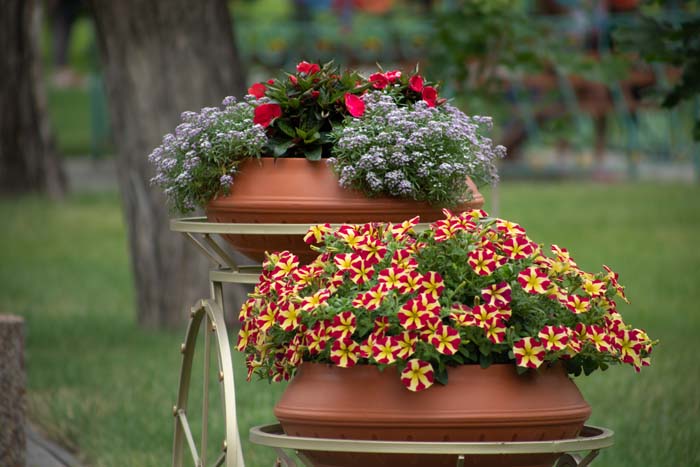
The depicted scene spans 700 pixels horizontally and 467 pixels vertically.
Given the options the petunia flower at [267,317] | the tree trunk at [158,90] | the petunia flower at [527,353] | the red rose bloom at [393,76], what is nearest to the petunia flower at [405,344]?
the petunia flower at [527,353]

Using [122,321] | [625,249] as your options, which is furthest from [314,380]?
[625,249]

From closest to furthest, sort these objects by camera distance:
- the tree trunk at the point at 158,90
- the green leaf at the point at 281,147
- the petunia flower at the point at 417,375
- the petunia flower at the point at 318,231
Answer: the petunia flower at the point at 417,375
the petunia flower at the point at 318,231
the green leaf at the point at 281,147
the tree trunk at the point at 158,90

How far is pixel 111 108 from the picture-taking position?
8258 mm

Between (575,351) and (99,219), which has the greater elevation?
(575,351)

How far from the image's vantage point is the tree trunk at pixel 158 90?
7887 millimetres

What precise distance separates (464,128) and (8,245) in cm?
1098

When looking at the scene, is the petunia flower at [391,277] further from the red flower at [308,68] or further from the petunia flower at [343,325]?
the red flower at [308,68]

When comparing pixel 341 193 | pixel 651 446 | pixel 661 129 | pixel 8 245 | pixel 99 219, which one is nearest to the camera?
pixel 341 193

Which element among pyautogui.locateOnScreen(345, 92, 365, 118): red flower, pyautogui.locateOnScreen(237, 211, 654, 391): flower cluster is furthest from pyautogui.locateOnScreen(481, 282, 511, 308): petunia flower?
pyautogui.locateOnScreen(345, 92, 365, 118): red flower

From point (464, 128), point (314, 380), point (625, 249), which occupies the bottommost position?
point (625, 249)

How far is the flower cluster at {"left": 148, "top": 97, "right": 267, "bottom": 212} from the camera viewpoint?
11.1 feet

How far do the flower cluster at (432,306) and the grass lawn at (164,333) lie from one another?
80.0 inches

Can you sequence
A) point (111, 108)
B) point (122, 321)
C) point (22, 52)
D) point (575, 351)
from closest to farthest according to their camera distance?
point (575, 351), point (111, 108), point (122, 321), point (22, 52)

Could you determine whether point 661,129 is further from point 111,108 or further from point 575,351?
point 575,351
